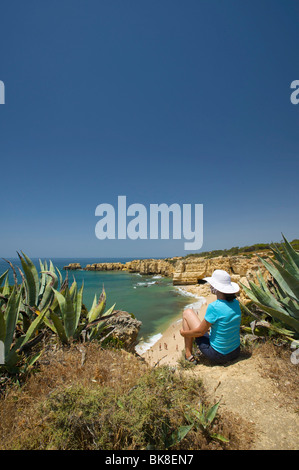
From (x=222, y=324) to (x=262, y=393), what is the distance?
34.8 inches

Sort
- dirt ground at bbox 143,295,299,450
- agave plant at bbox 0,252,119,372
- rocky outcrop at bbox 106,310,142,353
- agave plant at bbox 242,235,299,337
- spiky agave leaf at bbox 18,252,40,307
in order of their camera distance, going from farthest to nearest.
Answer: rocky outcrop at bbox 106,310,142,353
spiky agave leaf at bbox 18,252,40,307
agave plant at bbox 242,235,299,337
agave plant at bbox 0,252,119,372
dirt ground at bbox 143,295,299,450

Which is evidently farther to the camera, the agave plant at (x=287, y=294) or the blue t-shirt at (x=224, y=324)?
the blue t-shirt at (x=224, y=324)

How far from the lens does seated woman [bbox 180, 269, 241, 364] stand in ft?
10.3

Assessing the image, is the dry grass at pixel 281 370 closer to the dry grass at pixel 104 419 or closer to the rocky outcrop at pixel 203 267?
the dry grass at pixel 104 419

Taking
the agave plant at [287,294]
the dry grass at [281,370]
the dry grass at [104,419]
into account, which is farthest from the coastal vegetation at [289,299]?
the dry grass at [104,419]

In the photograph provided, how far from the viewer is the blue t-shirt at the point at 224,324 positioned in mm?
3131

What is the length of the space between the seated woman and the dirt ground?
0.20m

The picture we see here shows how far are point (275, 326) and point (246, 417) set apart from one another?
183cm

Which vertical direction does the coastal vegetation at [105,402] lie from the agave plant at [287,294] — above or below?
below

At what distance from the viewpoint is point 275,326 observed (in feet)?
11.6

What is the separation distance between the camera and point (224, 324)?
3.11 meters

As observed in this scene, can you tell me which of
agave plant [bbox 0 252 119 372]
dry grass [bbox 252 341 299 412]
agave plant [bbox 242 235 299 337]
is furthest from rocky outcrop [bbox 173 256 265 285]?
agave plant [bbox 0 252 119 372]

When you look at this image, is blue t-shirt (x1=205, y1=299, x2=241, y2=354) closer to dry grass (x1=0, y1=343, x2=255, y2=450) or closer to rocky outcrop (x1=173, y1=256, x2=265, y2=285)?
dry grass (x1=0, y1=343, x2=255, y2=450)

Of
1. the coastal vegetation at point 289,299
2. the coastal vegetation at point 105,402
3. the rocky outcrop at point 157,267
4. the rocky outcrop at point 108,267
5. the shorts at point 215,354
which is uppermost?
the coastal vegetation at point 289,299
